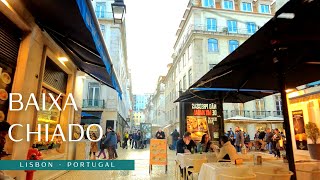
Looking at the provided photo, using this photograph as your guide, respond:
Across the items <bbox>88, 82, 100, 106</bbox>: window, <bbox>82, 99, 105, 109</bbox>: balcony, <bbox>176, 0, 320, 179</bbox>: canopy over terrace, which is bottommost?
<bbox>176, 0, 320, 179</bbox>: canopy over terrace

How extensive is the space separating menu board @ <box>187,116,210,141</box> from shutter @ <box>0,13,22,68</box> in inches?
451

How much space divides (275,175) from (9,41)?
5.51 metres

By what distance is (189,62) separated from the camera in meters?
25.6

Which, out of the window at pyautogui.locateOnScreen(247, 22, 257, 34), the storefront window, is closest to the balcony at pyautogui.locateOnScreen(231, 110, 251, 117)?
the window at pyautogui.locateOnScreen(247, 22, 257, 34)

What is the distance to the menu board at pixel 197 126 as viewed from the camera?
14.7 metres

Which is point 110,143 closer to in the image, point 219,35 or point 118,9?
point 118,9

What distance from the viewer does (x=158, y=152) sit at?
8.32 metres

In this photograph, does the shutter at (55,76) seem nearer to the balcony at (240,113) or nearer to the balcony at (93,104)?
the balcony at (93,104)

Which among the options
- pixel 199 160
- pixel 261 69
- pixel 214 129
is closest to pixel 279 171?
pixel 199 160

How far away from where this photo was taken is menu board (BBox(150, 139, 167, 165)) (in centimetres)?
821

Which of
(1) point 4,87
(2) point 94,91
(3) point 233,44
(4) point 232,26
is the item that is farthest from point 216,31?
(1) point 4,87

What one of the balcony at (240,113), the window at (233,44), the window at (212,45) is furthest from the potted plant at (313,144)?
the window at (233,44)

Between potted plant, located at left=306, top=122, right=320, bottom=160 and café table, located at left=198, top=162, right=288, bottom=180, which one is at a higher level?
potted plant, located at left=306, top=122, right=320, bottom=160

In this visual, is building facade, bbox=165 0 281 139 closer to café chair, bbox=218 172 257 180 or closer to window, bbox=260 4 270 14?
window, bbox=260 4 270 14
